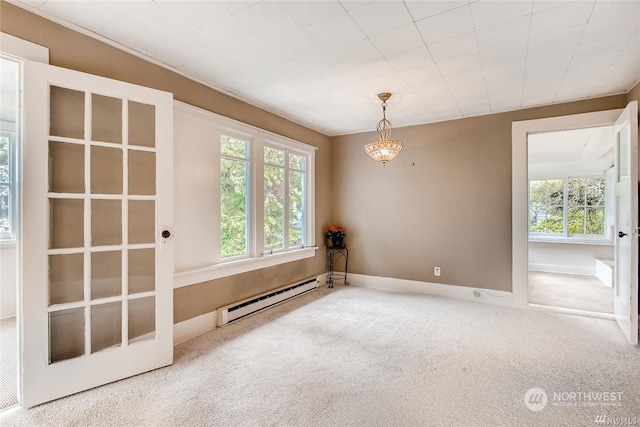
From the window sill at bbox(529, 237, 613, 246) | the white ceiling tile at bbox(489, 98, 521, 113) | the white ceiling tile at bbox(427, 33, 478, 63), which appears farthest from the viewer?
the window sill at bbox(529, 237, 613, 246)

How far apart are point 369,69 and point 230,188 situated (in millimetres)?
1922

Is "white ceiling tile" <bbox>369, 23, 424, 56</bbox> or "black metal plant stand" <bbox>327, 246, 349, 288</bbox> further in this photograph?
"black metal plant stand" <bbox>327, 246, 349, 288</bbox>

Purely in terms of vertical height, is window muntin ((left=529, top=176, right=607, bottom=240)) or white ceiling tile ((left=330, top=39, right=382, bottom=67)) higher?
white ceiling tile ((left=330, top=39, right=382, bottom=67))

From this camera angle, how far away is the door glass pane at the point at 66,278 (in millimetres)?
1980

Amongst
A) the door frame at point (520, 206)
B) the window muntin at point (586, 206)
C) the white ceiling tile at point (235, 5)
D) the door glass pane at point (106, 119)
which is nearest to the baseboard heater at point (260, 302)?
the door glass pane at point (106, 119)

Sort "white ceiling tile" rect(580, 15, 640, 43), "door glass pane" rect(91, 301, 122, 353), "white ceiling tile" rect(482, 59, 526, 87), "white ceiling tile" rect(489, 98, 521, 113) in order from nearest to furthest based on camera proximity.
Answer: "white ceiling tile" rect(580, 15, 640, 43) → "door glass pane" rect(91, 301, 122, 353) → "white ceiling tile" rect(482, 59, 526, 87) → "white ceiling tile" rect(489, 98, 521, 113)

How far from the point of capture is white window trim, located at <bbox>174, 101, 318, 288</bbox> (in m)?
2.99

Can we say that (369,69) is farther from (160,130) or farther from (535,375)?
(535,375)

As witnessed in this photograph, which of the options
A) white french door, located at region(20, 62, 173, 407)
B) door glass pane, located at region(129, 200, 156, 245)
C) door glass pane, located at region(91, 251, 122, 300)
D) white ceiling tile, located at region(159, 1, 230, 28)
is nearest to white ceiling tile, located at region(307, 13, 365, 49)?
white ceiling tile, located at region(159, 1, 230, 28)

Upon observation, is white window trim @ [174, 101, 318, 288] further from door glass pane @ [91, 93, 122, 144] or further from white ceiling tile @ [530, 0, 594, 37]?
white ceiling tile @ [530, 0, 594, 37]

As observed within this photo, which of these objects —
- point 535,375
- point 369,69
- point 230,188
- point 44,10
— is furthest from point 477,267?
point 44,10

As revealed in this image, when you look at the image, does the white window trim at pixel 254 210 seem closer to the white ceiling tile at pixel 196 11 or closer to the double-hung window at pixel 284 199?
the double-hung window at pixel 284 199

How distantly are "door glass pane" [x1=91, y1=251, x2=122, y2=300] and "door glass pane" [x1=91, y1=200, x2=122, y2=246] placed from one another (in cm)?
9

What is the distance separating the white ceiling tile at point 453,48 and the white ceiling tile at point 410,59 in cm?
5
